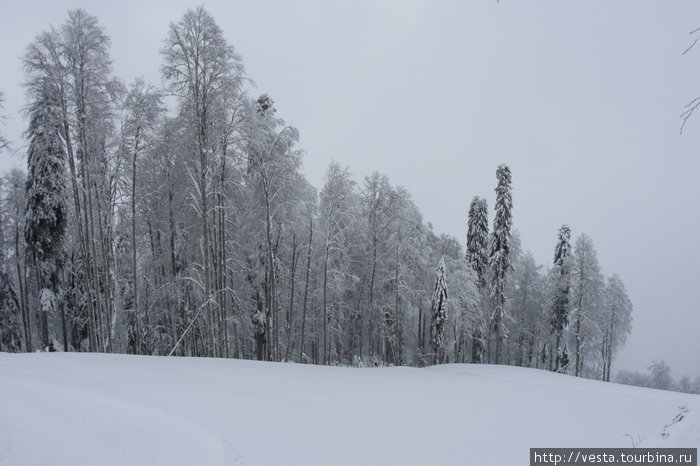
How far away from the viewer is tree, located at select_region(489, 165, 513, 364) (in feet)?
97.3

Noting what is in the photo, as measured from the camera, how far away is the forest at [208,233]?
14.3 metres

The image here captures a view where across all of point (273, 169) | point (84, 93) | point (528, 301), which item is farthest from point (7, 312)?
point (528, 301)

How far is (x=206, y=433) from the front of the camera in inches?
232

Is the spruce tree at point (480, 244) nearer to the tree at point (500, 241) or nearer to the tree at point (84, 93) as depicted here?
the tree at point (500, 241)

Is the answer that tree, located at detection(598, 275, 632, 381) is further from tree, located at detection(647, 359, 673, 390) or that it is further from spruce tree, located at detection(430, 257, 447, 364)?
tree, located at detection(647, 359, 673, 390)

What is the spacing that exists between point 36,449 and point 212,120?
38.8 ft

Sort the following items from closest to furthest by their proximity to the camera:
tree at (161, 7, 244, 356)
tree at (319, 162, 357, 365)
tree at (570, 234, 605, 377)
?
tree at (161, 7, 244, 356)
tree at (319, 162, 357, 365)
tree at (570, 234, 605, 377)

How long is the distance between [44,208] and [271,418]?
1963cm

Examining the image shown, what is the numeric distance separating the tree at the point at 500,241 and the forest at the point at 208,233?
0.12m

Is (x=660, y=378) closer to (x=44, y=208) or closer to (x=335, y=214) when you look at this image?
(x=335, y=214)

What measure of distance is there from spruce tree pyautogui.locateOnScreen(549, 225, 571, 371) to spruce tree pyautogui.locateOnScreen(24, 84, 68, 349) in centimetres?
3464

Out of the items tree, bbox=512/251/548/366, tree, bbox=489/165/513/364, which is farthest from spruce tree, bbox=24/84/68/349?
tree, bbox=512/251/548/366

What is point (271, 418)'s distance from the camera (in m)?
6.78

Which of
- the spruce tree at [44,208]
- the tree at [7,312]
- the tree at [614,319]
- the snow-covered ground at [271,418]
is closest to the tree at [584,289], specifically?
the tree at [614,319]
